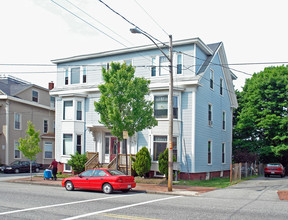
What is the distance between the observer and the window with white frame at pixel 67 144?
2709 cm

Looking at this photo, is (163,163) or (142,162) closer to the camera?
(163,163)

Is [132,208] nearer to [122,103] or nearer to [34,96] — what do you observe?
[122,103]

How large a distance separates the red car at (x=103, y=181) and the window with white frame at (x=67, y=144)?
32.8ft

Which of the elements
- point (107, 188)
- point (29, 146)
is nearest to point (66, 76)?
point (29, 146)

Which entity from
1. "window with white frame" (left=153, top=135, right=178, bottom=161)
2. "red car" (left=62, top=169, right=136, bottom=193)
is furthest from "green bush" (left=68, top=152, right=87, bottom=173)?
"red car" (left=62, top=169, right=136, bottom=193)

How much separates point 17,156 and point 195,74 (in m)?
24.0

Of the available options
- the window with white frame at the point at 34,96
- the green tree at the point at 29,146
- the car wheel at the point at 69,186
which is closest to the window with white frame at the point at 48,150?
the window with white frame at the point at 34,96

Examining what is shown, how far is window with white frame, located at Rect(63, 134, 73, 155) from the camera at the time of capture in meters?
27.1

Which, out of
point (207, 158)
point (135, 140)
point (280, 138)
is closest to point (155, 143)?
point (135, 140)

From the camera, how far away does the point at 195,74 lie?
23.3 m

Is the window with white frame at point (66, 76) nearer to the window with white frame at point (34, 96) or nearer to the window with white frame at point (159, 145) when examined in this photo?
the window with white frame at point (159, 145)

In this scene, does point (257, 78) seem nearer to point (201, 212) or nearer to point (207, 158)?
point (207, 158)

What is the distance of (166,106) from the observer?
923 inches

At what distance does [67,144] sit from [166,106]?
9549 mm
